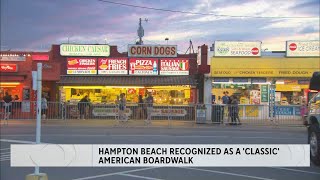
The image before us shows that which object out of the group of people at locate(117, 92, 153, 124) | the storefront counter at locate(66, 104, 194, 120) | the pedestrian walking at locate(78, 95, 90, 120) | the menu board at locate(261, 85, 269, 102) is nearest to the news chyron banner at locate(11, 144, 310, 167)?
the group of people at locate(117, 92, 153, 124)

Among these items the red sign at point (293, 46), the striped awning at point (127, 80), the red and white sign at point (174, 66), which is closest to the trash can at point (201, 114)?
the striped awning at point (127, 80)

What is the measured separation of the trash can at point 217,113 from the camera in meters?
24.6

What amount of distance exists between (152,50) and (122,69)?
2358 millimetres

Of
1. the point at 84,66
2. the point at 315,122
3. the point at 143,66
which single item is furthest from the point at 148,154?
the point at 84,66

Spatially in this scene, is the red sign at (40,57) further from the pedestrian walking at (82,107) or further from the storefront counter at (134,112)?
the storefront counter at (134,112)

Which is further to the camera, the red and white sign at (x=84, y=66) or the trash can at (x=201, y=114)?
the red and white sign at (x=84, y=66)

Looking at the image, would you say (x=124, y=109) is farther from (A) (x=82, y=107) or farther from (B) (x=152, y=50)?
(B) (x=152, y=50)

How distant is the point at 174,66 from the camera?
3112 cm

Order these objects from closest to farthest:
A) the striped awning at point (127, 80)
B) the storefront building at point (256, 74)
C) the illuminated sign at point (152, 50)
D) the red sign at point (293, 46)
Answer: the storefront building at point (256, 74) → the red sign at point (293, 46) → the striped awning at point (127, 80) → the illuminated sign at point (152, 50)

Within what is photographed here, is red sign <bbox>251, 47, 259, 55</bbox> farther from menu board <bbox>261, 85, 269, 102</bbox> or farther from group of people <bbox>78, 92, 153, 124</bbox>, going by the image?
group of people <bbox>78, 92, 153, 124</bbox>

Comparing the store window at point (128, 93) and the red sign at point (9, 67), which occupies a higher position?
the red sign at point (9, 67)

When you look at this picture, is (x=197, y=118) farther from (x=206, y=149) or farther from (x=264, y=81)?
(x=206, y=149)

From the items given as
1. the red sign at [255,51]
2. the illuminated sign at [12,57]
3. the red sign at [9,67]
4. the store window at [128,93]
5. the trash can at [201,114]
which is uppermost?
the red sign at [255,51]

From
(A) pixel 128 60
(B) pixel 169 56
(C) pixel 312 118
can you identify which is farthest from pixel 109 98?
(C) pixel 312 118
